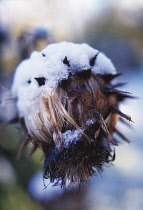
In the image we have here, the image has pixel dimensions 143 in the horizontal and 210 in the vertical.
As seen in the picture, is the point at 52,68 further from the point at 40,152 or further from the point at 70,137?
the point at 40,152

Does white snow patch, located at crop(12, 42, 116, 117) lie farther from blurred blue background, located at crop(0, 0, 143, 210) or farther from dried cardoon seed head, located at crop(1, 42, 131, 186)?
blurred blue background, located at crop(0, 0, 143, 210)

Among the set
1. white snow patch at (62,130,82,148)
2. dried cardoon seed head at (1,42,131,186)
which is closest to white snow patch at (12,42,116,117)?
dried cardoon seed head at (1,42,131,186)

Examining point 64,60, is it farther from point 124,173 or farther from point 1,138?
point 124,173

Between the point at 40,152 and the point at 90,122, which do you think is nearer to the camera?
the point at 90,122

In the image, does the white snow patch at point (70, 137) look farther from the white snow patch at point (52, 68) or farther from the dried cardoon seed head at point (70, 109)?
the white snow patch at point (52, 68)

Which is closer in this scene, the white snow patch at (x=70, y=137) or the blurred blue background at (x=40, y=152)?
the white snow patch at (x=70, y=137)

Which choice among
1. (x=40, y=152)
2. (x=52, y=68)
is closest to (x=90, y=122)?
(x=52, y=68)

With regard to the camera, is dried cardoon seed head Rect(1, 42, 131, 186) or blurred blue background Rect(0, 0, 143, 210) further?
blurred blue background Rect(0, 0, 143, 210)

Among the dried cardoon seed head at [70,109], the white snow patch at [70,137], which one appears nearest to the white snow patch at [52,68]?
the dried cardoon seed head at [70,109]
